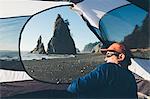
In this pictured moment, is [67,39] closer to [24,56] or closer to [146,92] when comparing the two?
[24,56]

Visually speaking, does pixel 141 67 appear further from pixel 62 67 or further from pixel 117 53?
pixel 62 67

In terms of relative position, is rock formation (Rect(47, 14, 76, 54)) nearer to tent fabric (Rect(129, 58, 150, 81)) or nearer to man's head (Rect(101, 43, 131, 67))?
man's head (Rect(101, 43, 131, 67))

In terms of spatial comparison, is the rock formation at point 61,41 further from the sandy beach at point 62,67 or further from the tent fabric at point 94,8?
the tent fabric at point 94,8

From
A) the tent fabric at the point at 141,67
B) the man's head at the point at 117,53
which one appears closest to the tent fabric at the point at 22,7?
the man's head at the point at 117,53

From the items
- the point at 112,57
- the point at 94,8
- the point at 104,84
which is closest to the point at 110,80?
the point at 104,84

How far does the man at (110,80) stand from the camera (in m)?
3.45

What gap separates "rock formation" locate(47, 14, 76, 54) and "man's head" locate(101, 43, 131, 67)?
324mm

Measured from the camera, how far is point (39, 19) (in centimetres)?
350

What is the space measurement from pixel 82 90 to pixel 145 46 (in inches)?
30.6

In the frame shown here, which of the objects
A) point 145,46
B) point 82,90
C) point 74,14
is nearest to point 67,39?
point 74,14

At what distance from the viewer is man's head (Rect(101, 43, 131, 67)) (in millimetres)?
3564

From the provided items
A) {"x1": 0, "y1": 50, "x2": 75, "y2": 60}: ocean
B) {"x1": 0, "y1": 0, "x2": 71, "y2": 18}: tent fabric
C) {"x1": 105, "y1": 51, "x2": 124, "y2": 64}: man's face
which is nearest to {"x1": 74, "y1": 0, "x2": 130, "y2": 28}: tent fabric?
{"x1": 0, "y1": 0, "x2": 71, "y2": 18}: tent fabric

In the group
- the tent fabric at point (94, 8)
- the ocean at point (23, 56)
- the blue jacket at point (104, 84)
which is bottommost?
the blue jacket at point (104, 84)

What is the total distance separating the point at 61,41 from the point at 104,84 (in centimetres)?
58
